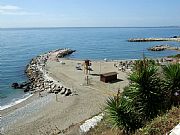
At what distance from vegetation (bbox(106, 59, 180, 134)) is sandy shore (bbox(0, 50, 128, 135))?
1152cm

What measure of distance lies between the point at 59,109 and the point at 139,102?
2011 centimetres

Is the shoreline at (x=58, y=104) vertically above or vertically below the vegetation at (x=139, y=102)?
below

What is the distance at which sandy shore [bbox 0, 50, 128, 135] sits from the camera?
27.8m

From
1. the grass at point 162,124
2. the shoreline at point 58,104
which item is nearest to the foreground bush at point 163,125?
the grass at point 162,124

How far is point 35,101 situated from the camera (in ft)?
124

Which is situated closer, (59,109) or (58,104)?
(59,109)

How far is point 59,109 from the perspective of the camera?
32.8m

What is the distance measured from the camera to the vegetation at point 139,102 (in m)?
13.5

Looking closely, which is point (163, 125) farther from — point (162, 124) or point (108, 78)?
point (108, 78)

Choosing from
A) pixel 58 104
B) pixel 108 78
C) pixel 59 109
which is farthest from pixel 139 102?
pixel 108 78

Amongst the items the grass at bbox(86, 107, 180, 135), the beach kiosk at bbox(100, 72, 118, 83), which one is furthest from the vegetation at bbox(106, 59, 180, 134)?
the beach kiosk at bbox(100, 72, 118, 83)

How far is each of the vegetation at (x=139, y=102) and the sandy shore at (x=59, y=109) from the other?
454 inches

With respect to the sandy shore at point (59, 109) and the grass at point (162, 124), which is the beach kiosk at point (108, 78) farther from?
the grass at point (162, 124)

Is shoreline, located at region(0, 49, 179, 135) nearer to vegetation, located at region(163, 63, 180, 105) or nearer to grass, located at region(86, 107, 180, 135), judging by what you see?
vegetation, located at region(163, 63, 180, 105)
